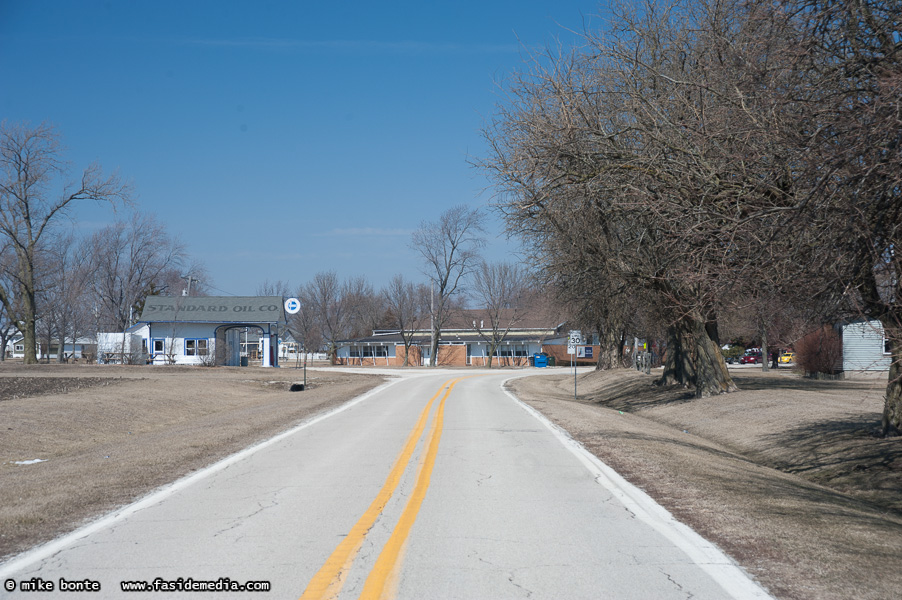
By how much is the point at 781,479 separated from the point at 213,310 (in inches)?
2129

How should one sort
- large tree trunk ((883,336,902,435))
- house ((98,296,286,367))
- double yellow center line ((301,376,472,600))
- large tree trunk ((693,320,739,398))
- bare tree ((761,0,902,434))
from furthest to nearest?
house ((98,296,286,367)), large tree trunk ((693,320,739,398)), large tree trunk ((883,336,902,435)), bare tree ((761,0,902,434)), double yellow center line ((301,376,472,600))

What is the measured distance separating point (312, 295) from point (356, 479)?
289ft

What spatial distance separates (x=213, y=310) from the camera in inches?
2335

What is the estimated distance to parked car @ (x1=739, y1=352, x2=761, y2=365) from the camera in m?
74.3

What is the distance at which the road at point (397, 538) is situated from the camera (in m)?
5.29

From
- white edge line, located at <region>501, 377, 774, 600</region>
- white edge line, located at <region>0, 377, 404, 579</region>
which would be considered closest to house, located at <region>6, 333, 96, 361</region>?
white edge line, located at <region>0, 377, 404, 579</region>

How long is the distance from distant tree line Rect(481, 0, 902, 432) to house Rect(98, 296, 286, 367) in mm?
42868

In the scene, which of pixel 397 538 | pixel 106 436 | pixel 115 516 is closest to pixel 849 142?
pixel 397 538

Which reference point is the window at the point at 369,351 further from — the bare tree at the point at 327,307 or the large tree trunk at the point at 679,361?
the large tree trunk at the point at 679,361

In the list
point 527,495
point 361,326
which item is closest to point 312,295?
point 361,326

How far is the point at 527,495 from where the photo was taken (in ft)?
28.5

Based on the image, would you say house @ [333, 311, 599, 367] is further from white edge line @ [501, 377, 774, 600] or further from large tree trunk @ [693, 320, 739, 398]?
white edge line @ [501, 377, 774, 600]

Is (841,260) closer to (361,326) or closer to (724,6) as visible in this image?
(724,6)

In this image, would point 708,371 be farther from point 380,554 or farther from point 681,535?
point 380,554
